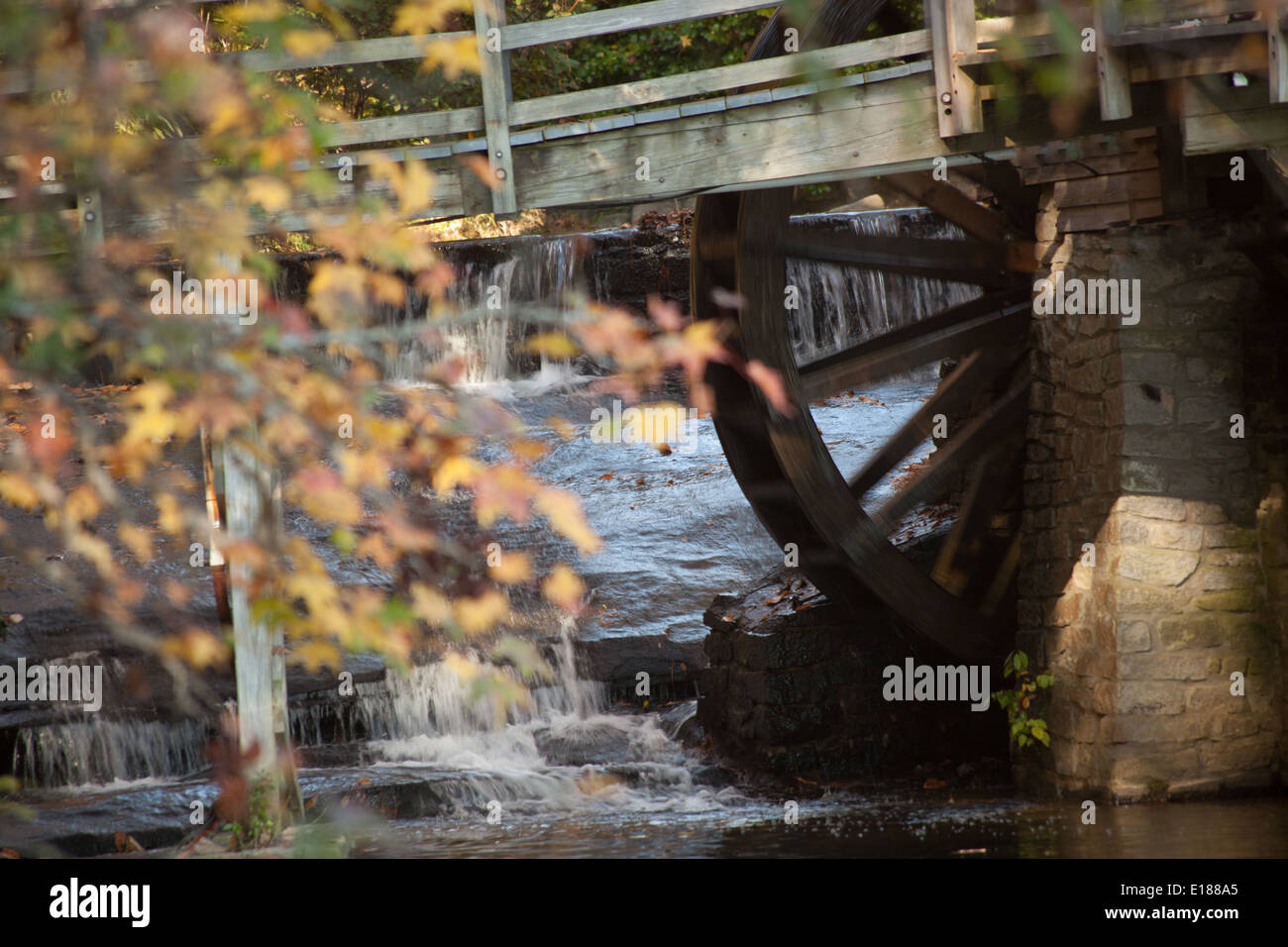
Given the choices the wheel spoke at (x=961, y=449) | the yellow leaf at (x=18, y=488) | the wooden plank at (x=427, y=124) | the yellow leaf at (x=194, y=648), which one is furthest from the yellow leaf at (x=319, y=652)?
the wheel spoke at (x=961, y=449)

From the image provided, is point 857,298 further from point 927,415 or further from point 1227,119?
point 1227,119

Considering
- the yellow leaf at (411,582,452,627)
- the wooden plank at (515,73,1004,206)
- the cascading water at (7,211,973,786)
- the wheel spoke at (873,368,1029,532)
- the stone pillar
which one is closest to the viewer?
the yellow leaf at (411,582,452,627)

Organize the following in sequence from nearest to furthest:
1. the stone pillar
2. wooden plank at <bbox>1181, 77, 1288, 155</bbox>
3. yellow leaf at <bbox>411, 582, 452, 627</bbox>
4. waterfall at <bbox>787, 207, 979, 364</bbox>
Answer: yellow leaf at <bbox>411, 582, 452, 627</bbox> → wooden plank at <bbox>1181, 77, 1288, 155</bbox> → the stone pillar → waterfall at <bbox>787, 207, 979, 364</bbox>

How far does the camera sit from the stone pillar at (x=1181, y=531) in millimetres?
5555

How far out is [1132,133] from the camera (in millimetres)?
5762

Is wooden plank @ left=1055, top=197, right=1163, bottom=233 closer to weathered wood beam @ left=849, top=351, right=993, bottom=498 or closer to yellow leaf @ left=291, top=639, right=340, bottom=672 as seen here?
weathered wood beam @ left=849, top=351, right=993, bottom=498

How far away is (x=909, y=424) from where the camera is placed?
715 centimetres

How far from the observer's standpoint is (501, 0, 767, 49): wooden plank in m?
4.94

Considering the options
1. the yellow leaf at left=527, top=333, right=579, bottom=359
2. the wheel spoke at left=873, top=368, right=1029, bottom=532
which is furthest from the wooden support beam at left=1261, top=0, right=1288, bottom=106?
the yellow leaf at left=527, top=333, right=579, bottom=359

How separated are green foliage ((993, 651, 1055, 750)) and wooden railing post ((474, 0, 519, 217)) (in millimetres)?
3411

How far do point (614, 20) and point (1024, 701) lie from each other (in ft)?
12.4

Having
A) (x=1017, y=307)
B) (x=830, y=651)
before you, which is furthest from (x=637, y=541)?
(x=1017, y=307)

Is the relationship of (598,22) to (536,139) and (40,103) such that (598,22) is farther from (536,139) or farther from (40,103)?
(40,103)

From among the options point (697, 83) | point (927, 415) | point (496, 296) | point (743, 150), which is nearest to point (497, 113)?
point (697, 83)
